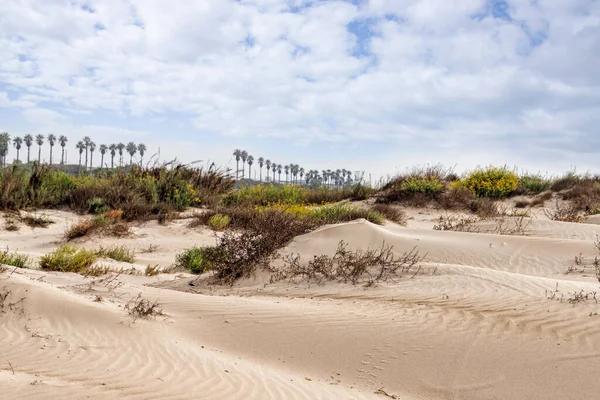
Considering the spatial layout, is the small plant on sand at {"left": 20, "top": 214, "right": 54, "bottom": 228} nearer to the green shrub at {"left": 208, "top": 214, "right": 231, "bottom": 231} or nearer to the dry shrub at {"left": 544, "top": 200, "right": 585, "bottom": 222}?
the green shrub at {"left": 208, "top": 214, "right": 231, "bottom": 231}

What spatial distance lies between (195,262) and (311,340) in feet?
16.9

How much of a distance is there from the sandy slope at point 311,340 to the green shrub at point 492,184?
1601 cm

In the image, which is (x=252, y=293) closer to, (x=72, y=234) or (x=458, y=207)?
(x=72, y=234)

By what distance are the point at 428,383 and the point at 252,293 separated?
3699mm

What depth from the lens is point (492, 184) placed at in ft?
74.4

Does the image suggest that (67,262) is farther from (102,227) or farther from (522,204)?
(522,204)

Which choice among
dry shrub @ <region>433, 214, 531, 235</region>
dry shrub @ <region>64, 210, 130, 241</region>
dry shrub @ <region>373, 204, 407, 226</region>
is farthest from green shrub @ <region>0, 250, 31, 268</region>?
dry shrub @ <region>373, 204, 407, 226</region>

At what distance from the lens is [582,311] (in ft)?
18.2

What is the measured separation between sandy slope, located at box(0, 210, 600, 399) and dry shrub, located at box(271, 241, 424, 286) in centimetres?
27

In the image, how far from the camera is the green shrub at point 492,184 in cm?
2250

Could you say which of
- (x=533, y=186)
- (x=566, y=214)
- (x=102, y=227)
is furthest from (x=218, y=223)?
(x=533, y=186)

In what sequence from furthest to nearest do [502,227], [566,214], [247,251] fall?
[566,214] → [502,227] → [247,251]

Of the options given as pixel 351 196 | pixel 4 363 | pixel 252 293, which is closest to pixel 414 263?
pixel 252 293

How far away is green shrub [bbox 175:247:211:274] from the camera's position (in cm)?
988
